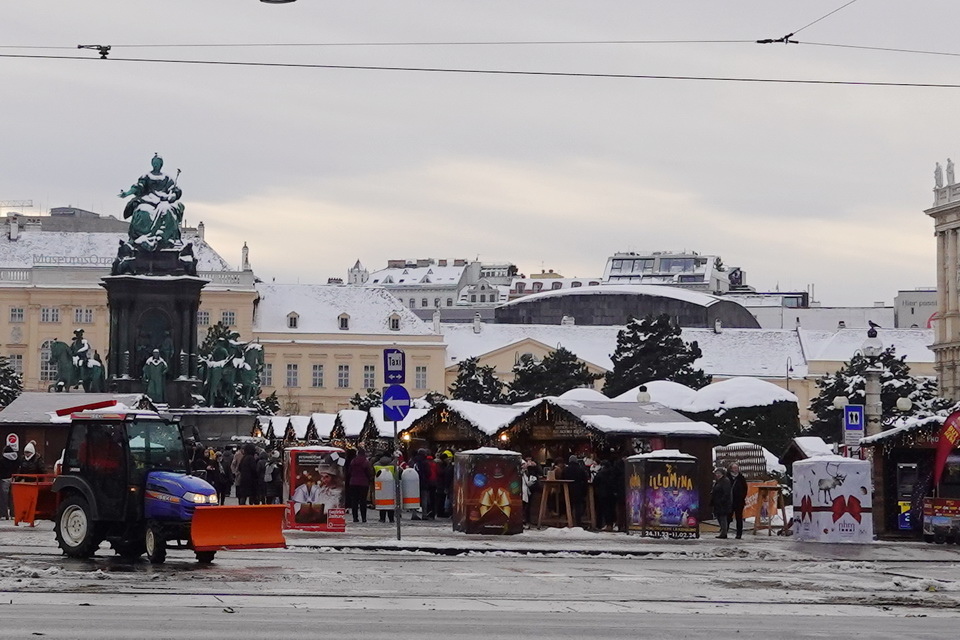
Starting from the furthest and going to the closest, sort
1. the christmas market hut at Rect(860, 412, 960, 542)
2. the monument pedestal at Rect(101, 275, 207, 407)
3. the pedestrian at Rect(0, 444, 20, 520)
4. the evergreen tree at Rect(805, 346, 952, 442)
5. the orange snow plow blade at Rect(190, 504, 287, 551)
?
the evergreen tree at Rect(805, 346, 952, 442)
the monument pedestal at Rect(101, 275, 207, 407)
the pedestrian at Rect(0, 444, 20, 520)
the christmas market hut at Rect(860, 412, 960, 542)
the orange snow plow blade at Rect(190, 504, 287, 551)

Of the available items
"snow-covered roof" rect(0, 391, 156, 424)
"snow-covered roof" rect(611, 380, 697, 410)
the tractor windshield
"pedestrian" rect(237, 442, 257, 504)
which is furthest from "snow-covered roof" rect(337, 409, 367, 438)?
the tractor windshield

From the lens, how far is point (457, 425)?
1586 inches

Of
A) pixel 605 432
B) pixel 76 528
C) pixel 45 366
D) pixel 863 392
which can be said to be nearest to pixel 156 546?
pixel 76 528

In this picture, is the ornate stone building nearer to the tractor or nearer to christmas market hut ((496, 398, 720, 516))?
christmas market hut ((496, 398, 720, 516))

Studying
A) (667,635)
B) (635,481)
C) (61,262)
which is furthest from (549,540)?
(61,262)

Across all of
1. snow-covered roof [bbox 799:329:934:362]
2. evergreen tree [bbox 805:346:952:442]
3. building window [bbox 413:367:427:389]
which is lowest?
evergreen tree [bbox 805:346:952:442]

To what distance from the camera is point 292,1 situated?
22281mm

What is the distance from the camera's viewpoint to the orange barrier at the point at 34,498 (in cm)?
2550

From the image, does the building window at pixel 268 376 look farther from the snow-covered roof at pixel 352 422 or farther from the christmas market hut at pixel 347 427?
the snow-covered roof at pixel 352 422

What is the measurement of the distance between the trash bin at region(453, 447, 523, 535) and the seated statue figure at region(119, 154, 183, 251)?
32374mm

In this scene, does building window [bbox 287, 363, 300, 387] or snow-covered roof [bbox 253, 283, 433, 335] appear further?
snow-covered roof [bbox 253, 283, 433, 335]

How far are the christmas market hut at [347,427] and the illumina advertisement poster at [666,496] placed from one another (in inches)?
800

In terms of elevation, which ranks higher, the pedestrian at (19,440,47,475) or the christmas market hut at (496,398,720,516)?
the christmas market hut at (496,398,720,516)

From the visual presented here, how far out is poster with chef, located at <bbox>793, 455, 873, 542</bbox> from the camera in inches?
1271
